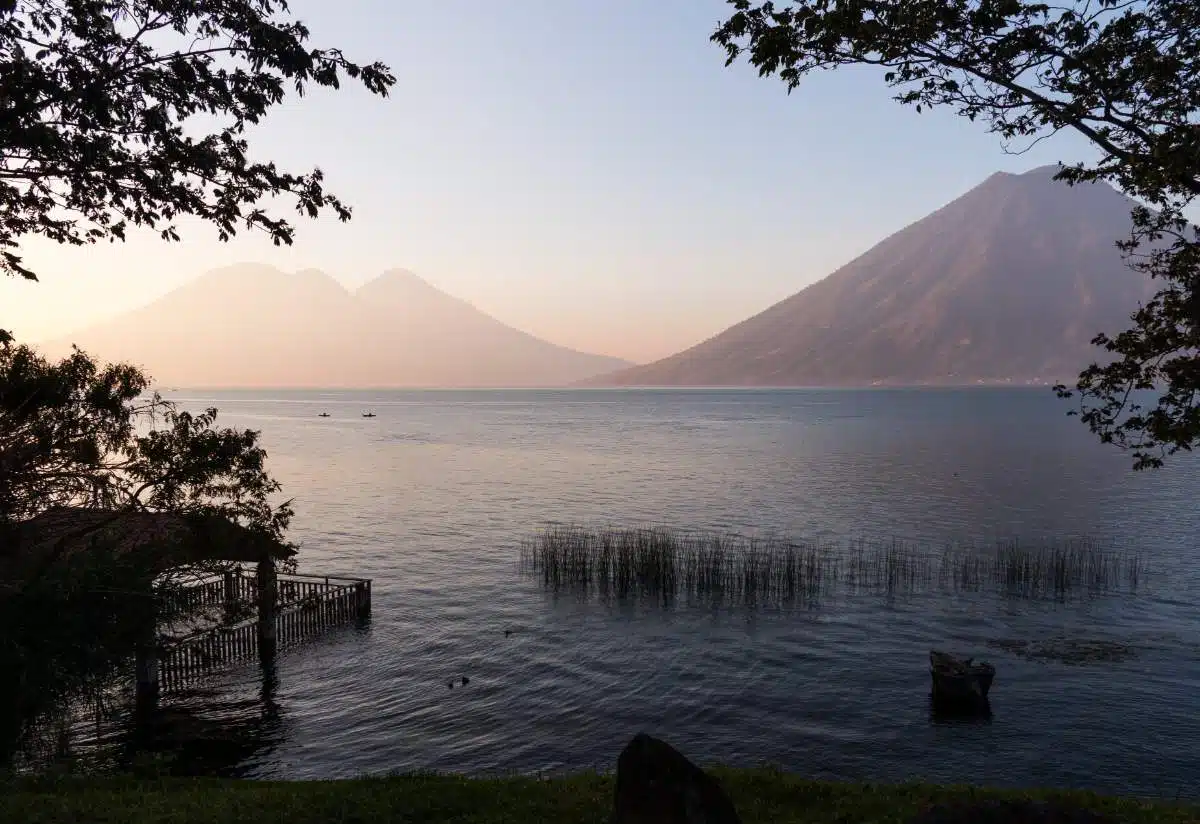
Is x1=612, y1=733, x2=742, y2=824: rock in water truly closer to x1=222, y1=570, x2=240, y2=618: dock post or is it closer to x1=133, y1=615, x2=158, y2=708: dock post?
x1=222, y1=570, x2=240, y2=618: dock post

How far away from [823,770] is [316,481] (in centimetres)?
8165

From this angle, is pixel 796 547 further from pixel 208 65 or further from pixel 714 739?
pixel 208 65

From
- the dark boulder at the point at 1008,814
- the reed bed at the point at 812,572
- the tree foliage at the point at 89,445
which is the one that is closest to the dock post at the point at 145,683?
the tree foliage at the point at 89,445

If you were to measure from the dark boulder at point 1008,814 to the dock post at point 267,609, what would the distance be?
2707 centimetres

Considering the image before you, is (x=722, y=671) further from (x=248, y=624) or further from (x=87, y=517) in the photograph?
(x=87, y=517)

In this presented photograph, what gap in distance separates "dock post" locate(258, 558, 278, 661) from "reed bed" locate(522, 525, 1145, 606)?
48.8ft

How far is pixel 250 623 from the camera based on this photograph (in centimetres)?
3253

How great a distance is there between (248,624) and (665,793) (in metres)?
27.0

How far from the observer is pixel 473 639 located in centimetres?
3453

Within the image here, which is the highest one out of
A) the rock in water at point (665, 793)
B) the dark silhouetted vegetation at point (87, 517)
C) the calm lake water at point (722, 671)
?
the dark silhouetted vegetation at point (87, 517)

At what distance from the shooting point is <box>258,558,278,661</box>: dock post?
101 feet

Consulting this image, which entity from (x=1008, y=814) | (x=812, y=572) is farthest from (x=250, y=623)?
(x=1008, y=814)

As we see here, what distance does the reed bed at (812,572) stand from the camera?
4022cm

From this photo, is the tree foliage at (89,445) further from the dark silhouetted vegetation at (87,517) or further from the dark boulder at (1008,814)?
the dark boulder at (1008,814)
